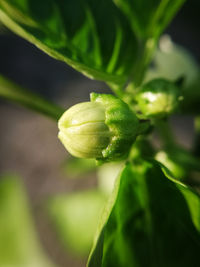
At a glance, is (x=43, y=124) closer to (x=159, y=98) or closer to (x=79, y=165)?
(x=79, y=165)

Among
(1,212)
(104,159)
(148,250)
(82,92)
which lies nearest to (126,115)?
(104,159)

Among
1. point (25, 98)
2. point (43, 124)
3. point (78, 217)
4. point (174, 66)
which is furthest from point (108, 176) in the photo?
point (43, 124)

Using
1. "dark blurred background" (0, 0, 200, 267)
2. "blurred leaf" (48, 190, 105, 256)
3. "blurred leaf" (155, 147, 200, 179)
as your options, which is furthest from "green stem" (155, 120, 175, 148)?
"dark blurred background" (0, 0, 200, 267)

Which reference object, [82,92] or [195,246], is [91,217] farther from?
[82,92]

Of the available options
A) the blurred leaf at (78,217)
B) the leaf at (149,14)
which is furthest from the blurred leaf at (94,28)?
the blurred leaf at (78,217)

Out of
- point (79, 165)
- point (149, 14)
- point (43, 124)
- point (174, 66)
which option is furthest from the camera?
point (43, 124)

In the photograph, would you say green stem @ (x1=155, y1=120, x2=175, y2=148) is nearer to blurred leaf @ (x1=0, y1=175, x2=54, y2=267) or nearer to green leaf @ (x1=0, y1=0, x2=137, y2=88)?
green leaf @ (x1=0, y1=0, x2=137, y2=88)
